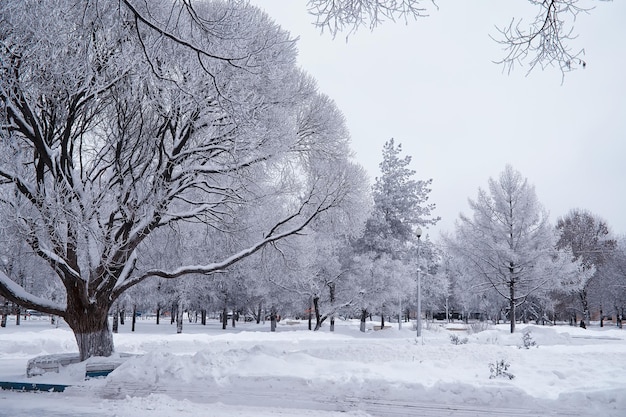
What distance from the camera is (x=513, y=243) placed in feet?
98.7

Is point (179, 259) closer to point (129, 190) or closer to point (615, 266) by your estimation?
point (129, 190)

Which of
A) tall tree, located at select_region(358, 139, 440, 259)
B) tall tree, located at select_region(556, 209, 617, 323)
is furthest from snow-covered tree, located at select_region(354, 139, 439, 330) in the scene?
tall tree, located at select_region(556, 209, 617, 323)

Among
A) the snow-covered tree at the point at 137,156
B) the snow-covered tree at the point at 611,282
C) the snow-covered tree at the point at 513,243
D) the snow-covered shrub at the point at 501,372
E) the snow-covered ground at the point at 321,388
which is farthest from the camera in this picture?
the snow-covered tree at the point at 611,282

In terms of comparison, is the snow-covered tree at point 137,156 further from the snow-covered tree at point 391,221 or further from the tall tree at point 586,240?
the tall tree at point 586,240

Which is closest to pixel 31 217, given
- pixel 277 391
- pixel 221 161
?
pixel 221 161

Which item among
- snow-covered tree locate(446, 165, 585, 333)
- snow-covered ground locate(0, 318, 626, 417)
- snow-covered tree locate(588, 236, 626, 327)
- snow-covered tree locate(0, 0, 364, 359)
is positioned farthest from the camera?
snow-covered tree locate(588, 236, 626, 327)

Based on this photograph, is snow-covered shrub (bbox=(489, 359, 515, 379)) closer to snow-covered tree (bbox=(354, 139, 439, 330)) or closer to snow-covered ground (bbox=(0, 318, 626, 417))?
snow-covered ground (bbox=(0, 318, 626, 417))

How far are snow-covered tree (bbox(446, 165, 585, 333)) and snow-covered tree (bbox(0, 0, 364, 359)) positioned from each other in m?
17.9

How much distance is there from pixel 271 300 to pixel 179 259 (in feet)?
70.8

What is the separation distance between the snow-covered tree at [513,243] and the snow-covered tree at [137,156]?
17.9 m

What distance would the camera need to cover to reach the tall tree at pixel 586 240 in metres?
47.2

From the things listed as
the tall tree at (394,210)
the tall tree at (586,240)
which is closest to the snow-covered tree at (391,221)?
the tall tree at (394,210)

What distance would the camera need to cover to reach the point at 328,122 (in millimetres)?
15961

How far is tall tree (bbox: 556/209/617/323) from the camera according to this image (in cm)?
4719
